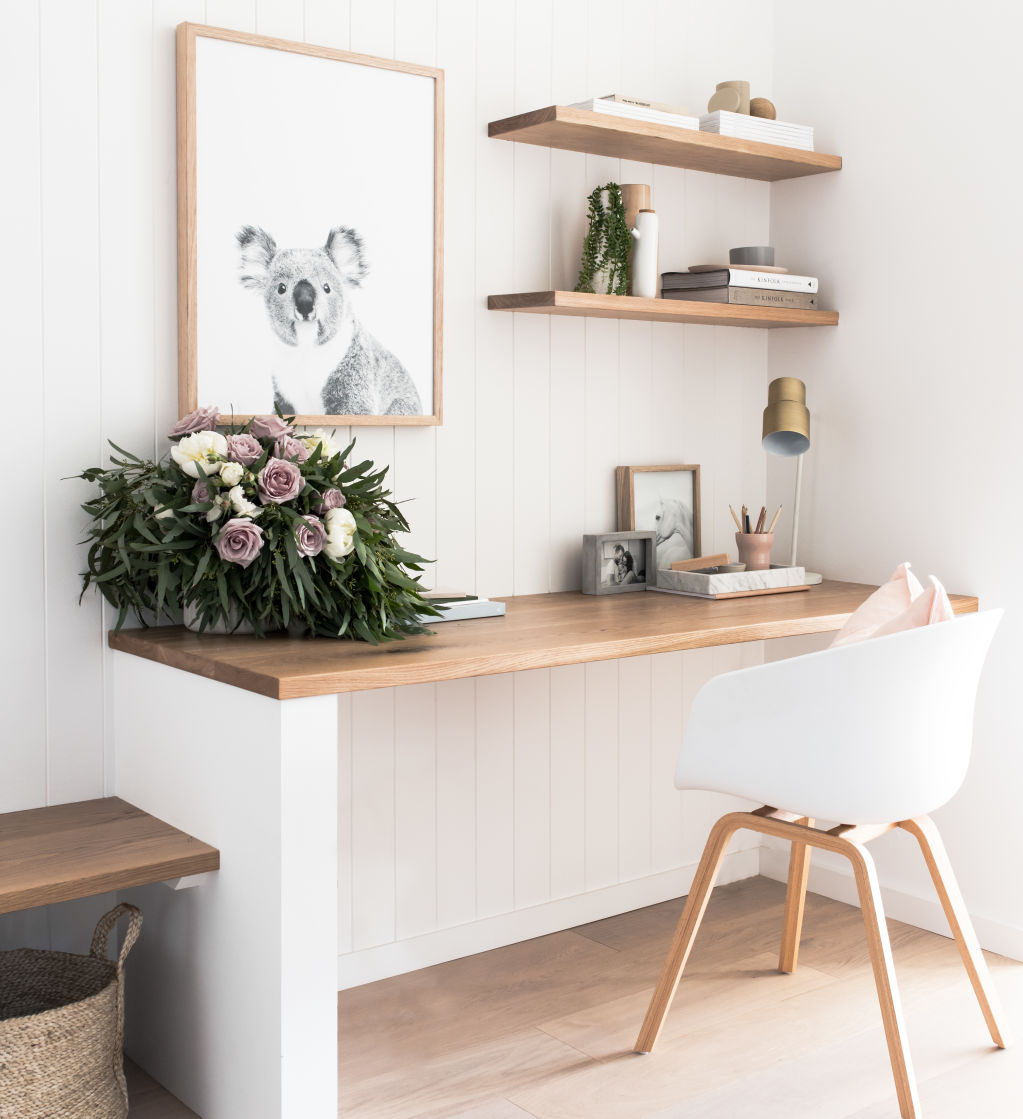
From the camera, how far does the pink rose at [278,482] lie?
189 centimetres

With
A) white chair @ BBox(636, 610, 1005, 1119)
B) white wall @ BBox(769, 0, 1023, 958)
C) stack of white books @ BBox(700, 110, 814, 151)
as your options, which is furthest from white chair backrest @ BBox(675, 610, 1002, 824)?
stack of white books @ BBox(700, 110, 814, 151)

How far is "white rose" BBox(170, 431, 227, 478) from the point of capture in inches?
74.8

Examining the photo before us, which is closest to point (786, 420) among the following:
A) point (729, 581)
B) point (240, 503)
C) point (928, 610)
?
point (729, 581)

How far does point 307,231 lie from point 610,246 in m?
0.68

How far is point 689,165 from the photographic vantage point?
9.29 feet

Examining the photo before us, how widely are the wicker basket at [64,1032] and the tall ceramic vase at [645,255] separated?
5.29 feet

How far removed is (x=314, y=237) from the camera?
7.41 ft

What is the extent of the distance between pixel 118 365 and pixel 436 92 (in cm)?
85

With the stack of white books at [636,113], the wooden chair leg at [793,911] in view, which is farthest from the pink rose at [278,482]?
the wooden chair leg at [793,911]

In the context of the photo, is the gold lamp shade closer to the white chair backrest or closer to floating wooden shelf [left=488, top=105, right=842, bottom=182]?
floating wooden shelf [left=488, top=105, right=842, bottom=182]

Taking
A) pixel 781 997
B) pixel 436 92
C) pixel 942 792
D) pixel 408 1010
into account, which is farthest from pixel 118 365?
pixel 781 997

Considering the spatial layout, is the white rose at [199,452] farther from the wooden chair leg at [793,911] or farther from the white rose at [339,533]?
the wooden chair leg at [793,911]

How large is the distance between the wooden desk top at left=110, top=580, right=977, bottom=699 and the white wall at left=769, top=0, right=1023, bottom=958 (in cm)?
25

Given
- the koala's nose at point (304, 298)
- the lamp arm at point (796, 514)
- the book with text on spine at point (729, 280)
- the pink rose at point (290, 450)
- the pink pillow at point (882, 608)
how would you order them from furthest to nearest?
the lamp arm at point (796, 514), the book with text on spine at point (729, 280), the koala's nose at point (304, 298), the pink pillow at point (882, 608), the pink rose at point (290, 450)
